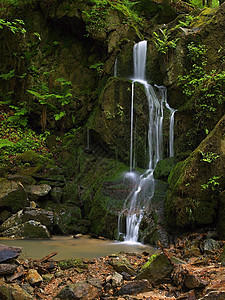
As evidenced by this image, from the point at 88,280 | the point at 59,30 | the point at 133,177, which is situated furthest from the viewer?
the point at 59,30

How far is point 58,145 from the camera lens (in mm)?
13742

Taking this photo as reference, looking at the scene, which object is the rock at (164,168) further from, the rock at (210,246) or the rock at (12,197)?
the rock at (12,197)

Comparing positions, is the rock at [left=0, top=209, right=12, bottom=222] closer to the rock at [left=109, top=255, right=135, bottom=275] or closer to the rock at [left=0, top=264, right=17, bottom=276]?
the rock at [left=0, top=264, right=17, bottom=276]

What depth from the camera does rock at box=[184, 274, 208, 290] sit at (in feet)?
11.5

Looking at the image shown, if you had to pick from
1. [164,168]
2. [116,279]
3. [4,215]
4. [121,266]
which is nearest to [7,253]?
[116,279]

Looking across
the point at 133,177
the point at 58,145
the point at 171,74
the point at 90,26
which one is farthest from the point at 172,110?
the point at 90,26

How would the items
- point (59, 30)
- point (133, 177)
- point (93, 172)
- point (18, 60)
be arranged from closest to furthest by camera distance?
point (133, 177) < point (93, 172) < point (18, 60) < point (59, 30)

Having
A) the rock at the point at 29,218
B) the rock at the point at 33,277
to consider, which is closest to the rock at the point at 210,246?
the rock at the point at 33,277

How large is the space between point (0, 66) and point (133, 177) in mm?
10712

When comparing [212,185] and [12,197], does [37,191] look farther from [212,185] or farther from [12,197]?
[212,185]

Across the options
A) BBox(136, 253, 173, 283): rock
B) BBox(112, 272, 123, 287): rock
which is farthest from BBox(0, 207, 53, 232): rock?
BBox(136, 253, 173, 283): rock

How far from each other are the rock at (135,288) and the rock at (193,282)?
0.55 meters

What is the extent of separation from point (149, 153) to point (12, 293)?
25.8 ft

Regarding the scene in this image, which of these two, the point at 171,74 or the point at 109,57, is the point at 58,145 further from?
the point at 171,74
